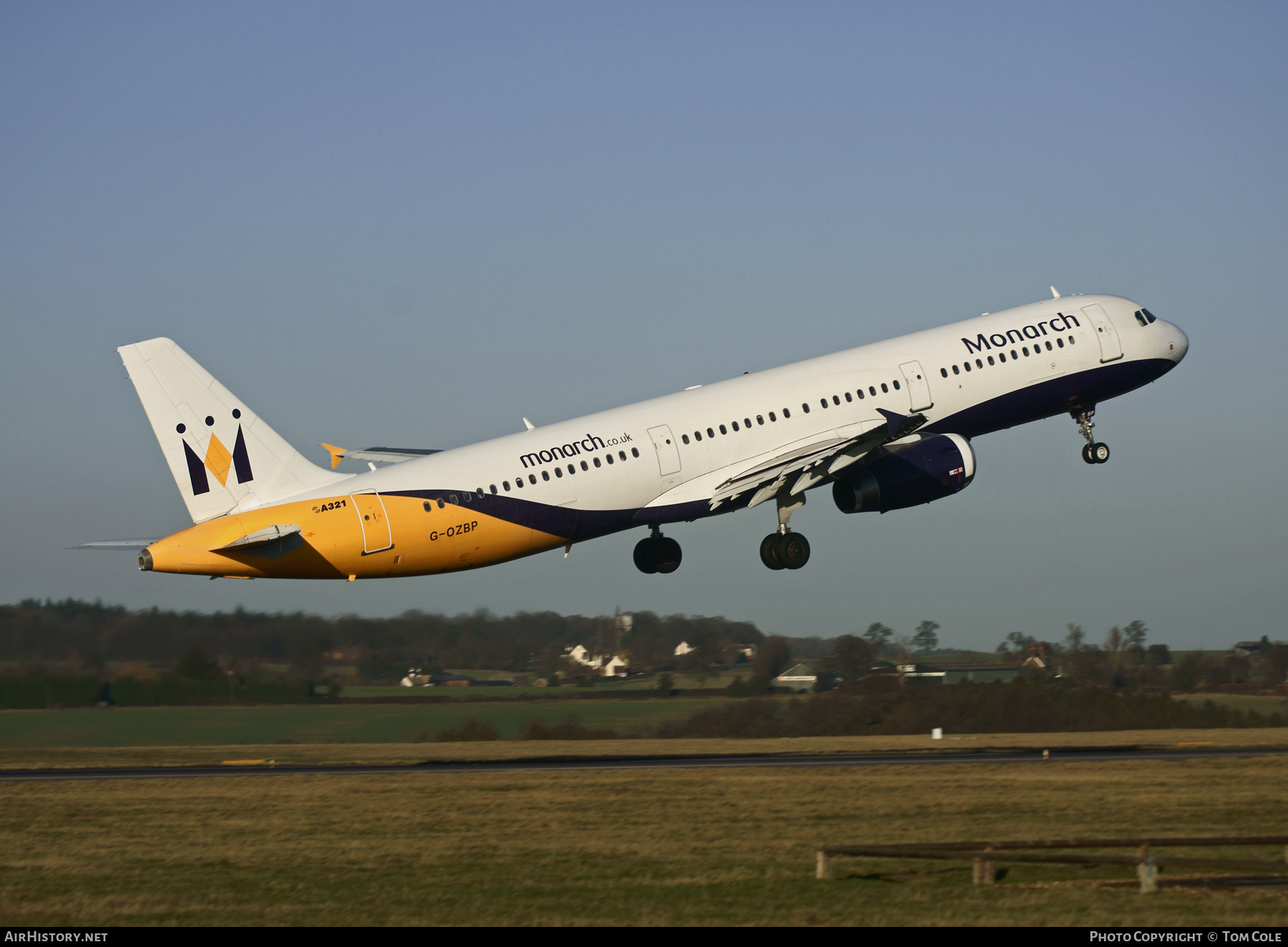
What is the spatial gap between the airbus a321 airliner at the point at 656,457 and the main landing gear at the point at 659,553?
57 mm

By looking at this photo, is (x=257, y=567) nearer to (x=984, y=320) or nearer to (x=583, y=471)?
(x=583, y=471)

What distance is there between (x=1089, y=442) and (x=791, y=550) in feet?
44.8

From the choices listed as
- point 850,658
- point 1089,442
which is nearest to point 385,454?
point 1089,442

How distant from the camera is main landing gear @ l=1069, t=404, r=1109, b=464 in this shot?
54.5 m

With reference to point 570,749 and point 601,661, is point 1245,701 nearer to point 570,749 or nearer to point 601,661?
point 601,661

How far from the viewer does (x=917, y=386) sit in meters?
49.3

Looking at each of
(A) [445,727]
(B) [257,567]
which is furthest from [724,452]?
(A) [445,727]

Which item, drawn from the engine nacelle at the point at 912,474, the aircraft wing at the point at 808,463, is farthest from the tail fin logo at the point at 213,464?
the engine nacelle at the point at 912,474

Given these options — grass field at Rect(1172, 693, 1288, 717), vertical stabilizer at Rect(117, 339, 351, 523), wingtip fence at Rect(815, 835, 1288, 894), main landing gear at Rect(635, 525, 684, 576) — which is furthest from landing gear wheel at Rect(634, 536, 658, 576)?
grass field at Rect(1172, 693, 1288, 717)

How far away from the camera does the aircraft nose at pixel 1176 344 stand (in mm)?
55312

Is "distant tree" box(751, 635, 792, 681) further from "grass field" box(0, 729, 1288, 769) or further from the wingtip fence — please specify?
the wingtip fence

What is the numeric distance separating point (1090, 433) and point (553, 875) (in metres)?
33.3

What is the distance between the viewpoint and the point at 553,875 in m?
29.0

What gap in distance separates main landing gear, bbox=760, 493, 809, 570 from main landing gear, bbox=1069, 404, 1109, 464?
12410mm
